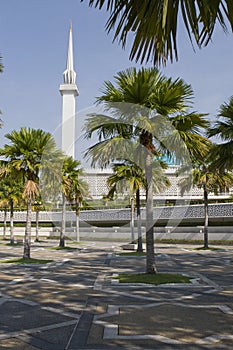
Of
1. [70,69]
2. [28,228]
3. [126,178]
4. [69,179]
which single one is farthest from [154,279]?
[70,69]

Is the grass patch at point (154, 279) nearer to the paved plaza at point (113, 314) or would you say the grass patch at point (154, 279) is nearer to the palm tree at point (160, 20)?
the paved plaza at point (113, 314)

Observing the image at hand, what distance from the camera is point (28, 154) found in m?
20.2

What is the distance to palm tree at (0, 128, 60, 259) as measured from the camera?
20.3 meters

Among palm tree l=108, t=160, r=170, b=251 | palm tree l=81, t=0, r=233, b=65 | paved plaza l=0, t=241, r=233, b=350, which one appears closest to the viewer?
palm tree l=81, t=0, r=233, b=65

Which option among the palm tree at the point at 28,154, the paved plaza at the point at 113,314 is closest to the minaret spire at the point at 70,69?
the palm tree at the point at 28,154

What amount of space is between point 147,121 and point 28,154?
355 inches

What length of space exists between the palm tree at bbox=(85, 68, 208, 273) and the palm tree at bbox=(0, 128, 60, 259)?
7129 mm

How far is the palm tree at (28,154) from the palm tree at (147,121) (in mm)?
7129

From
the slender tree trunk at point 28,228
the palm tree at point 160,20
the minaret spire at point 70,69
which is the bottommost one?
the slender tree trunk at point 28,228

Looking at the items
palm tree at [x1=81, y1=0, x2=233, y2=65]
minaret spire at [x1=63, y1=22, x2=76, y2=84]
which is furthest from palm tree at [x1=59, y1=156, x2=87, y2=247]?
minaret spire at [x1=63, y1=22, x2=76, y2=84]

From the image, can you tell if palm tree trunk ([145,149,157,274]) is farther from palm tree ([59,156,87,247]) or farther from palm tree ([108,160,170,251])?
palm tree ([59,156,87,247])

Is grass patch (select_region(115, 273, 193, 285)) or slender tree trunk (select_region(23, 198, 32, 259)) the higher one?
slender tree trunk (select_region(23, 198, 32, 259))

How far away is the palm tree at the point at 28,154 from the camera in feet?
66.6

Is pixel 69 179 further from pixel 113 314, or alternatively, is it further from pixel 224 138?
pixel 113 314
